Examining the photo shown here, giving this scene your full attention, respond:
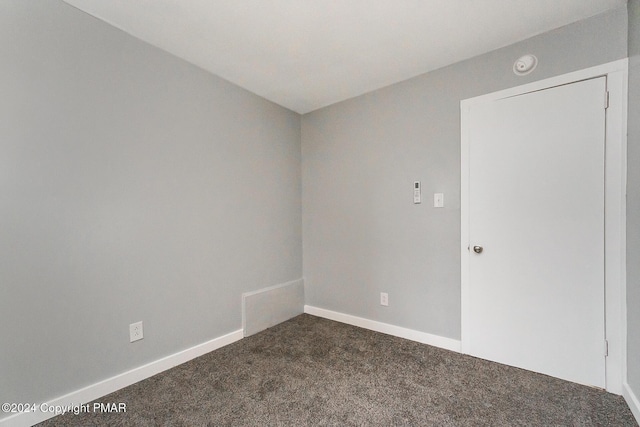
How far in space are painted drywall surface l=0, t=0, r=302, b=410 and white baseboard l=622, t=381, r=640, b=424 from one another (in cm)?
265

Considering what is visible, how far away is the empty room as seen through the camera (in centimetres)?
150

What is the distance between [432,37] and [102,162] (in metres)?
2.36

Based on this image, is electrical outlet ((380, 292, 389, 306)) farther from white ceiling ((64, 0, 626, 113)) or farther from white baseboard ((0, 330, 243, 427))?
white ceiling ((64, 0, 626, 113))

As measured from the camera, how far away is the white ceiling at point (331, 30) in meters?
1.62

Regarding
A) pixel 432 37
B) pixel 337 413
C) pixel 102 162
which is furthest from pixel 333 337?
pixel 432 37

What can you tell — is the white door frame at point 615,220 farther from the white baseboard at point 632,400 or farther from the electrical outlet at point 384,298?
the electrical outlet at point 384,298

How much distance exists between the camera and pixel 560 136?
1804 millimetres

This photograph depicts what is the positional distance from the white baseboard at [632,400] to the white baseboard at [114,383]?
2.67m

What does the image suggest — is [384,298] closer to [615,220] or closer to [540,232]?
[540,232]

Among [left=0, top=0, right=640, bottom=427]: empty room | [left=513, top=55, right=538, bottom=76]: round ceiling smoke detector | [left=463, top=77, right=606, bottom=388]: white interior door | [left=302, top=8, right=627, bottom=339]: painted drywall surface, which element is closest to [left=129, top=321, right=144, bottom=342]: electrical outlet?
[left=0, top=0, right=640, bottom=427]: empty room

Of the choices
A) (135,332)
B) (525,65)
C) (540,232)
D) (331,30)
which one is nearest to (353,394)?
(135,332)

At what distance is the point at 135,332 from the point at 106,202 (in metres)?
0.89

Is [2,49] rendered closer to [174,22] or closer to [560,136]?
[174,22]

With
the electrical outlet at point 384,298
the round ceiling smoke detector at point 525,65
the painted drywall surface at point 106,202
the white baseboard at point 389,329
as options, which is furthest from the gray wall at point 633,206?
the painted drywall surface at point 106,202
